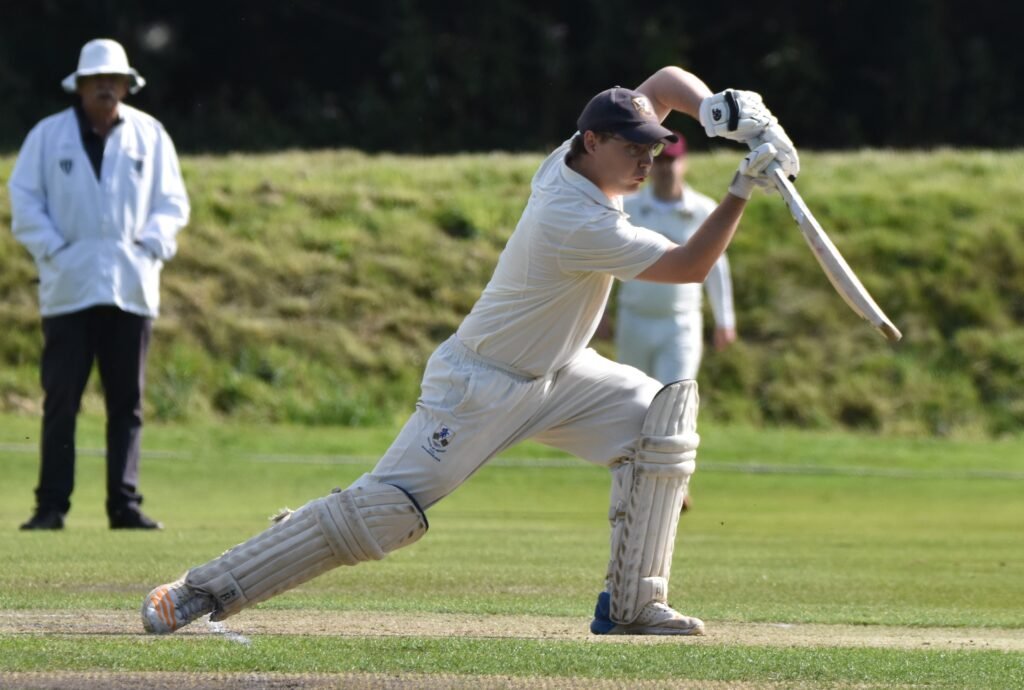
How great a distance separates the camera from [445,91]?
3147 cm

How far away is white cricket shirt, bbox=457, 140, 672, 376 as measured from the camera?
5.81 metres

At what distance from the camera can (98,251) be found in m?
9.66

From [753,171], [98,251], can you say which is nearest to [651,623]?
[753,171]

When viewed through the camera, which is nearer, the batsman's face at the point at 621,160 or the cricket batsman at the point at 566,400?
the cricket batsman at the point at 566,400

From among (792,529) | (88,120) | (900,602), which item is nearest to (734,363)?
(792,529)

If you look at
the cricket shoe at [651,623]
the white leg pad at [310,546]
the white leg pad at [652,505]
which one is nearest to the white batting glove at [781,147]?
the white leg pad at [652,505]

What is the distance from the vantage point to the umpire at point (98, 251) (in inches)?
378

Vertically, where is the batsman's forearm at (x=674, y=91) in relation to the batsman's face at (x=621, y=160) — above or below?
above

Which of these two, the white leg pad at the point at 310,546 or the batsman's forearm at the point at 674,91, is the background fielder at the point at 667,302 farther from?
the white leg pad at the point at 310,546

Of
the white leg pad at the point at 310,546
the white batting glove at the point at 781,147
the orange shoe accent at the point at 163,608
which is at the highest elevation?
the white batting glove at the point at 781,147

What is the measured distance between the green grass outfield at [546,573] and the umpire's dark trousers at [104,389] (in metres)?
0.27

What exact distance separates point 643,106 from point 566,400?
3.16ft

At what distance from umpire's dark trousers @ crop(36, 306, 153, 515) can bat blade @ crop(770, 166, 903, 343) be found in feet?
15.8

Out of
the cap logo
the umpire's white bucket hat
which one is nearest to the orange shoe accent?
the cap logo
